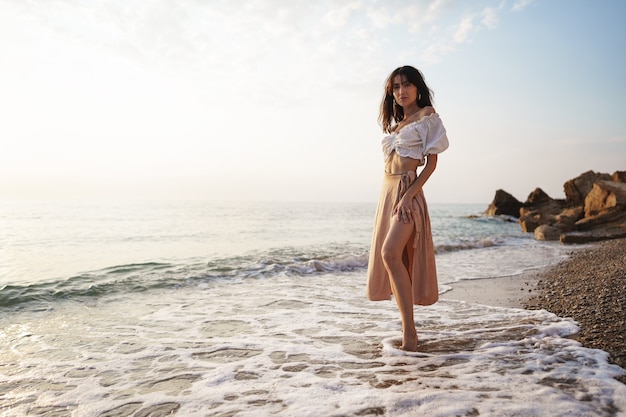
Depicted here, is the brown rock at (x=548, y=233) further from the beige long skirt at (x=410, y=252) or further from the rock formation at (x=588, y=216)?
the beige long skirt at (x=410, y=252)

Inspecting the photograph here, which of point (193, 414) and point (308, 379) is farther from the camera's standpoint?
point (308, 379)

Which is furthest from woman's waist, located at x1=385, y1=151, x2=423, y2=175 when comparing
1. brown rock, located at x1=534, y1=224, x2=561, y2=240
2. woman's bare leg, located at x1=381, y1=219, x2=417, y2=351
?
brown rock, located at x1=534, y1=224, x2=561, y2=240

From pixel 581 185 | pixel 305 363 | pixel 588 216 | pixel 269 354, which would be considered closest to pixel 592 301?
pixel 305 363

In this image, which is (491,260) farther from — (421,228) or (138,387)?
(138,387)

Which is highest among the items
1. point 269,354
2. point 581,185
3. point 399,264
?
point 581,185

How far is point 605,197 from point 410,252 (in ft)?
68.8

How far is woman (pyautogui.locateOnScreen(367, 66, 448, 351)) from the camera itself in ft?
11.7

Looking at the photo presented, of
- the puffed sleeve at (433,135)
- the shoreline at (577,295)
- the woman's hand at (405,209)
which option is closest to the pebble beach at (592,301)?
the shoreline at (577,295)

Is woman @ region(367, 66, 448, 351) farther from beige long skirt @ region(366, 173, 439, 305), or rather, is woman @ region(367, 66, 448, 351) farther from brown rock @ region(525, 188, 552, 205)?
brown rock @ region(525, 188, 552, 205)

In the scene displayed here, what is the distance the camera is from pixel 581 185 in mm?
25562

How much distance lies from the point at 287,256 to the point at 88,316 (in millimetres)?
6723

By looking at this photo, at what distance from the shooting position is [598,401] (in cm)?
246

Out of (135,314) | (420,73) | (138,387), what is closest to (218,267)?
(135,314)

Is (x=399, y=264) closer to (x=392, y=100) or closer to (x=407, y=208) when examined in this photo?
(x=407, y=208)
